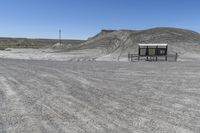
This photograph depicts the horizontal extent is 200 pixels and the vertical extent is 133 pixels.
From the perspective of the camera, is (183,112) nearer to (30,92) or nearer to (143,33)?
(30,92)

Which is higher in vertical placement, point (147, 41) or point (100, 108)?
point (147, 41)

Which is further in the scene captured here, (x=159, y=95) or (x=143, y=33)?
(x=143, y=33)

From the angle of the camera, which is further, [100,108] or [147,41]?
[147,41]

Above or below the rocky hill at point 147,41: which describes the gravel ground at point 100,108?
below

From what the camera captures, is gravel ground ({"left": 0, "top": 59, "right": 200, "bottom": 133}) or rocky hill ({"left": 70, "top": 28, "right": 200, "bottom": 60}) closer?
gravel ground ({"left": 0, "top": 59, "right": 200, "bottom": 133})

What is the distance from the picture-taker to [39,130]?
8.95 m

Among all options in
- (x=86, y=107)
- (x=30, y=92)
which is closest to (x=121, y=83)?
(x=30, y=92)

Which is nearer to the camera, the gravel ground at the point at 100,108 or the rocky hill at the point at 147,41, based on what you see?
the gravel ground at the point at 100,108

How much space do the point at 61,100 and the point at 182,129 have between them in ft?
19.8

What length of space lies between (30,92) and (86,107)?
184 inches

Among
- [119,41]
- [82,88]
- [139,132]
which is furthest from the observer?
[119,41]

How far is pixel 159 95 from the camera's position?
14.7 metres

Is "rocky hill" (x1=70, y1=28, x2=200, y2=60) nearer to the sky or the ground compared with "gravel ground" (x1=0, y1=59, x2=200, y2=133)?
nearer to the sky

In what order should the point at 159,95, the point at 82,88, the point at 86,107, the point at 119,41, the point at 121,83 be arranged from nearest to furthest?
Answer: the point at 86,107 < the point at 159,95 < the point at 82,88 < the point at 121,83 < the point at 119,41
